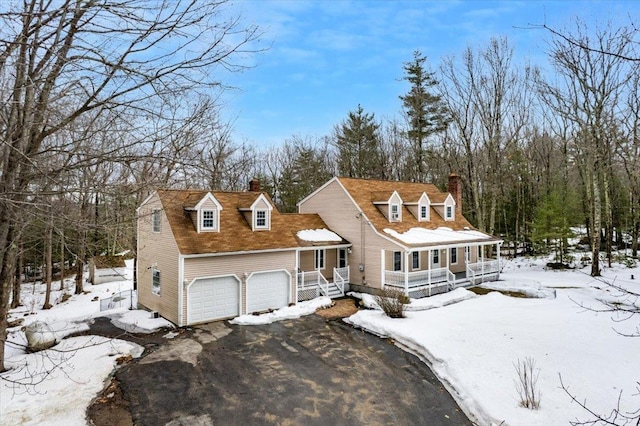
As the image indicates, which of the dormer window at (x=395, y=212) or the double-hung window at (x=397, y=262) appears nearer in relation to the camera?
the double-hung window at (x=397, y=262)

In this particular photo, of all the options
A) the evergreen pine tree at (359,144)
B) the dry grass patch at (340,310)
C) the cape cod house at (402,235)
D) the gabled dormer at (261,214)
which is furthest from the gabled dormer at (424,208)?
the evergreen pine tree at (359,144)

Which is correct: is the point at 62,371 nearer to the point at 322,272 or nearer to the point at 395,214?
the point at 322,272

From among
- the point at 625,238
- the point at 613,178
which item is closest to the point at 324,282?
the point at 613,178

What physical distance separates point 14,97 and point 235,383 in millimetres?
7969

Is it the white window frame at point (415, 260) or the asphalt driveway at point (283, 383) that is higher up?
the white window frame at point (415, 260)

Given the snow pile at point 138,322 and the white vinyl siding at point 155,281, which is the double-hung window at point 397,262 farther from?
the white vinyl siding at point 155,281

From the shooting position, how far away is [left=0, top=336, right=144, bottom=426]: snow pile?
25.1 feet

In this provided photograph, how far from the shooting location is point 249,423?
7613mm

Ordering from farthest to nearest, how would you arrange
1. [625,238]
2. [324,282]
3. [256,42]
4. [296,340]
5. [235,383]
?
1. [625,238]
2. [324,282]
3. [296,340]
4. [235,383]
5. [256,42]

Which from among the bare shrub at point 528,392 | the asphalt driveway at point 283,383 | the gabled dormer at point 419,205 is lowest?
the asphalt driveway at point 283,383

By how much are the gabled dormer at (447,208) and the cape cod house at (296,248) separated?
65mm

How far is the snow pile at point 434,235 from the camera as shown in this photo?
19331mm

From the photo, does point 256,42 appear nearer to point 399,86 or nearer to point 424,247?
point 424,247

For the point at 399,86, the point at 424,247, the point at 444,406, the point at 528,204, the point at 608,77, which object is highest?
the point at 399,86
